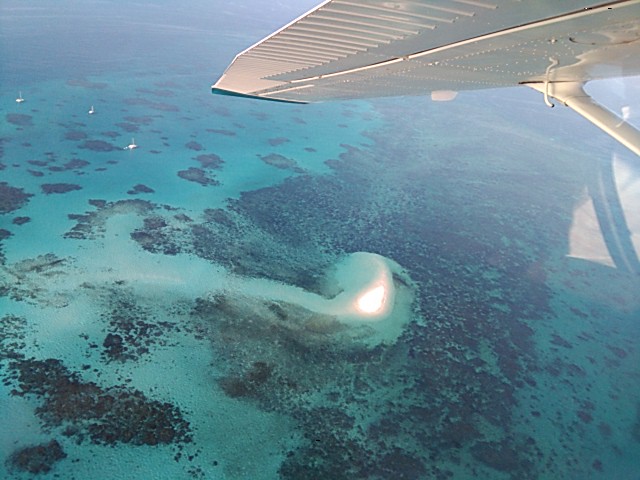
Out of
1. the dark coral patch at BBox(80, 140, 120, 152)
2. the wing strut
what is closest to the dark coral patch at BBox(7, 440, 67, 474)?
the wing strut

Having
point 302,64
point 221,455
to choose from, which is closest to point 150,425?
point 221,455

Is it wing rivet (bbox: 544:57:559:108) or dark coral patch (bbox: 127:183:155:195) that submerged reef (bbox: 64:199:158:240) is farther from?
wing rivet (bbox: 544:57:559:108)

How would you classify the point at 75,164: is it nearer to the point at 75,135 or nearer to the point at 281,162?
the point at 75,135

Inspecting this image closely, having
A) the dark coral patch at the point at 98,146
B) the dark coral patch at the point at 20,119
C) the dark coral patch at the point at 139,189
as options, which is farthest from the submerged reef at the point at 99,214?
the dark coral patch at the point at 20,119

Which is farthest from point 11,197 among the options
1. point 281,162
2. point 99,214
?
point 281,162

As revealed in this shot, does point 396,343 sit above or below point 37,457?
below

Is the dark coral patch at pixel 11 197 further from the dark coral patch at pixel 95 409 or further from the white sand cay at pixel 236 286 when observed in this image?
the dark coral patch at pixel 95 409

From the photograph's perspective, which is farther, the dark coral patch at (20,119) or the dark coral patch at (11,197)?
the dark coral patch at (20,119)
